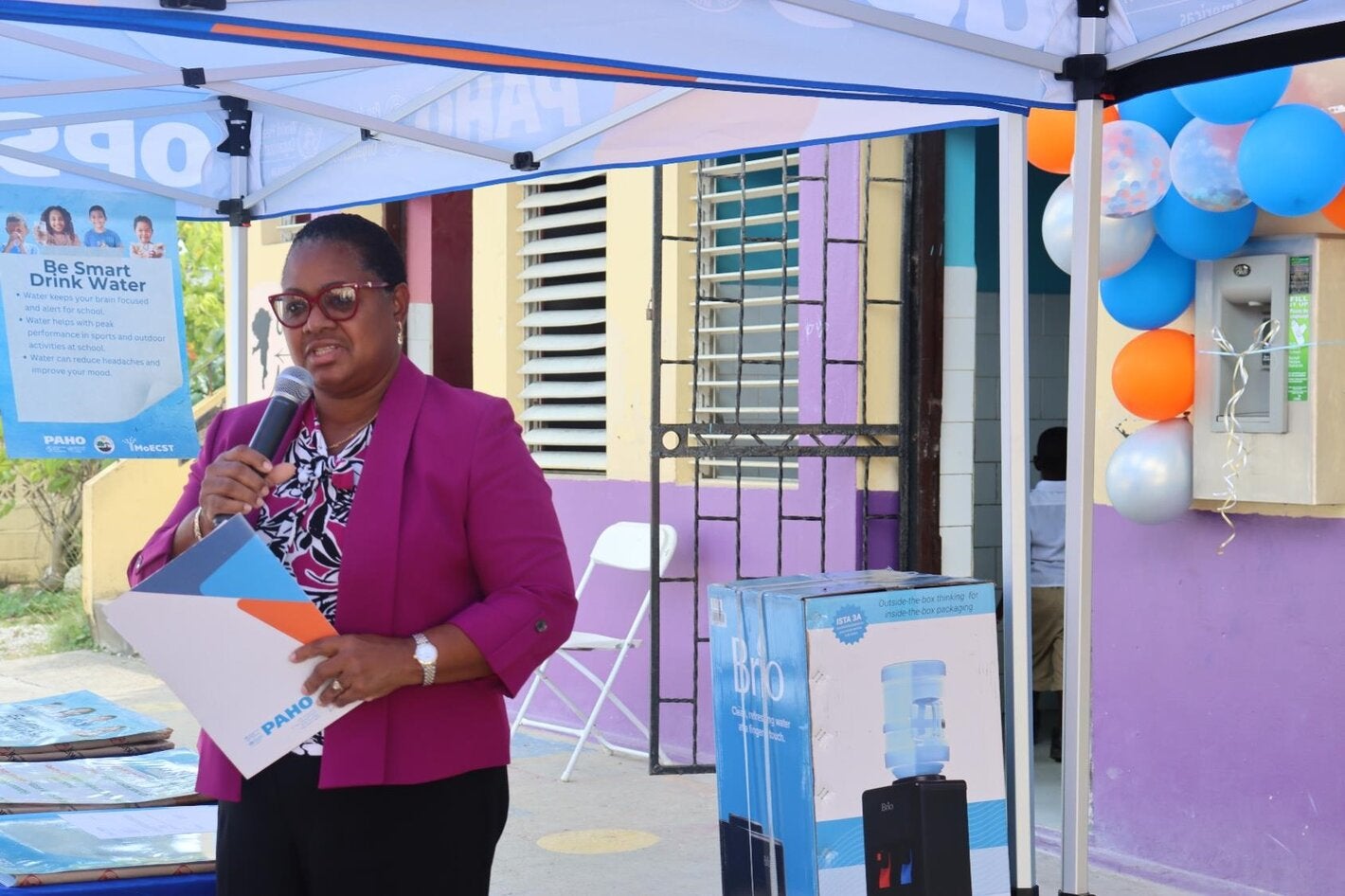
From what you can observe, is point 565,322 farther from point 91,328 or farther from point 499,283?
point 91,328

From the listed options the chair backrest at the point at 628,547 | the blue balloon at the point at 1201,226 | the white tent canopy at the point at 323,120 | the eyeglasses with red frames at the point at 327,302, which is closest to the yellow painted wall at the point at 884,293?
the chair backrest at the point at 628,547

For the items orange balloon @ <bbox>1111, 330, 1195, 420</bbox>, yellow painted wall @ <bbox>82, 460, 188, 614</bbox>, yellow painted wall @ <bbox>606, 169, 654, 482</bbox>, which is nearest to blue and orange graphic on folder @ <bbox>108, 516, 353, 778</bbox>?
A: orange balloon @ <bbox>1111, 330, 1195, 420</bbox>

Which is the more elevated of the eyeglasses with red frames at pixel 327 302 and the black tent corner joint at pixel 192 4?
the black tent corner joint at pixel 192 4

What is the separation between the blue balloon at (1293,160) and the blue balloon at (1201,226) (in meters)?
0.32

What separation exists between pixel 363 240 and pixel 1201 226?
2.83m

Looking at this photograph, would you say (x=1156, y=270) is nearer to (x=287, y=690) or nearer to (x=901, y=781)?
(x=901, y=781)

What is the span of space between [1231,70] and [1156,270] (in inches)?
81.5

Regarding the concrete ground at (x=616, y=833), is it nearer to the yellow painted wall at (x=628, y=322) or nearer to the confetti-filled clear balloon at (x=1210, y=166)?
the yellow painted wall at (x=628, y=322)

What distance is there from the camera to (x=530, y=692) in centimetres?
719

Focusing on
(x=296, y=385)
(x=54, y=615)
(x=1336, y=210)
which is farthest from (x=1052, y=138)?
(x=54, y=615)

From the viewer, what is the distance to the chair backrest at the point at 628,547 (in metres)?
6.82

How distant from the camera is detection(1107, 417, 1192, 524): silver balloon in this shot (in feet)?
15.6

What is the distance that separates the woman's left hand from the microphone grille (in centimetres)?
41

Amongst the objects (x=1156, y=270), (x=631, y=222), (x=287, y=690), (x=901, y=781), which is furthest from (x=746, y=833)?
(x=631, y=222)
